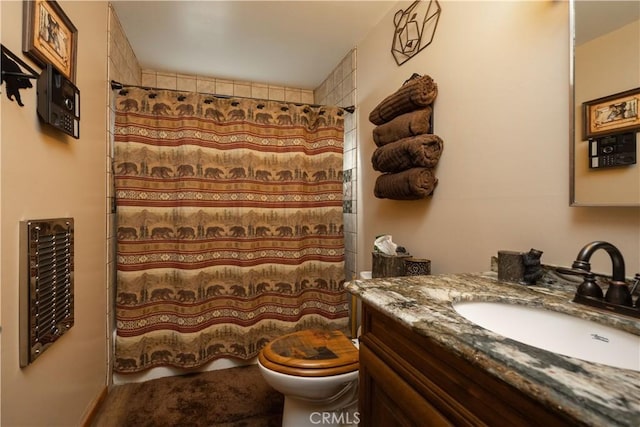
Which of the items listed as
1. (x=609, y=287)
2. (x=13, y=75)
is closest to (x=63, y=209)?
(x=13, y=75)

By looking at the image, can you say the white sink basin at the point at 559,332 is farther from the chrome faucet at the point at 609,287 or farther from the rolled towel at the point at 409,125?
the rolled towel at the point at 409,125

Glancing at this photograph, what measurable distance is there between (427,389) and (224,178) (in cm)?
174

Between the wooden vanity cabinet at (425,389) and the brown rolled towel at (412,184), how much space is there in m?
0.67

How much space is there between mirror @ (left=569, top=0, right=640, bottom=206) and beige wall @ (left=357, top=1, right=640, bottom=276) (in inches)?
1.4

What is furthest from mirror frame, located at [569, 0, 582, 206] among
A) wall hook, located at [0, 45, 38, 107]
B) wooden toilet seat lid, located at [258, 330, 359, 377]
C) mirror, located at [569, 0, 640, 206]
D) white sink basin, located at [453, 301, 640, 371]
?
wall hook, located at [0, 45, 38, 107]

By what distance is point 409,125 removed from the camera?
1423mm

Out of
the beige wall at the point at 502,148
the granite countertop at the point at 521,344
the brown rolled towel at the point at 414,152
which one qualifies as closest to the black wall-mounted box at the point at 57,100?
the granite countertop at the point at 521,344

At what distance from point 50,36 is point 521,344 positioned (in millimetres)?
1605

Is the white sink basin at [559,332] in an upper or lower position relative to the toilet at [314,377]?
upper

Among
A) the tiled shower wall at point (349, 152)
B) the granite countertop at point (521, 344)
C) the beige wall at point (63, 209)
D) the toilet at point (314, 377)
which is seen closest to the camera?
the granite countertop at point (521, 344)

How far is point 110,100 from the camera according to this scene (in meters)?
1.77

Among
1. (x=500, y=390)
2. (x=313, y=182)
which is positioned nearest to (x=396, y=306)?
(x=500, y=390)

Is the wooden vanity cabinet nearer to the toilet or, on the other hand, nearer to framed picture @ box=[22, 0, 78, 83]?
the toilet

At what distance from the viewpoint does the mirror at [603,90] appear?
0.77 m
